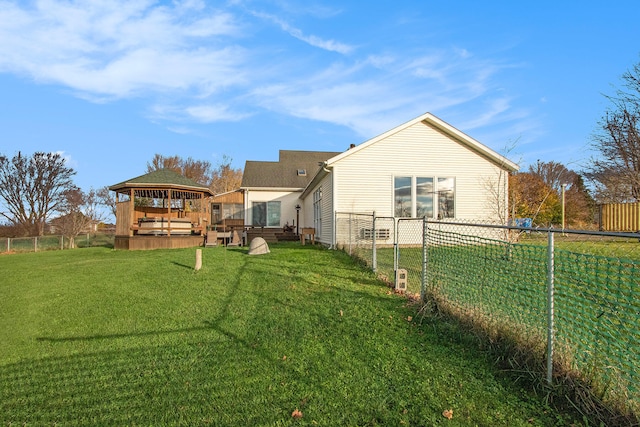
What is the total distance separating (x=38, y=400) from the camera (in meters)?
2.77

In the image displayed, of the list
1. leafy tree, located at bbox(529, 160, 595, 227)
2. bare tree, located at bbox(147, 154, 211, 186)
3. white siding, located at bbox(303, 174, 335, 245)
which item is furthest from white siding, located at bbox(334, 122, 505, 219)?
bare tree, located at bbox(147, 154, 211, 186)

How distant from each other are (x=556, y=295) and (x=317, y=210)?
1373 cm

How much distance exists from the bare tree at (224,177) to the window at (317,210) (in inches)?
1039

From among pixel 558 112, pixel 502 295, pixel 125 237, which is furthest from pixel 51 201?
pixel 558 112

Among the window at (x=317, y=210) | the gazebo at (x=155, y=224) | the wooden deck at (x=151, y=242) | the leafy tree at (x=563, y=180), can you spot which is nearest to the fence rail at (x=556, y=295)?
the window at (x=317, y=210)

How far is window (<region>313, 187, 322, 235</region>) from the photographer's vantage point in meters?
15.4

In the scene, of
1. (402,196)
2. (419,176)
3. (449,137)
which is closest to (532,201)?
(449,137)

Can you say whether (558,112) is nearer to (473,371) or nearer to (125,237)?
(473,371)

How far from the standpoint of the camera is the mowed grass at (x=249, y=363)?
2.47m

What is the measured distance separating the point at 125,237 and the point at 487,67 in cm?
1658

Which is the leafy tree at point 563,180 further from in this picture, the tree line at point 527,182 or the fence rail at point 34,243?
the fence rail at point 34,243

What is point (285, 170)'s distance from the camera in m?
24.6

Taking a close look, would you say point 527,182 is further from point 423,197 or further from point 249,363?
point 249,363

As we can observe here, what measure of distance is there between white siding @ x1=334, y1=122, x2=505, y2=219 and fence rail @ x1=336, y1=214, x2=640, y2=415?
7223mm
